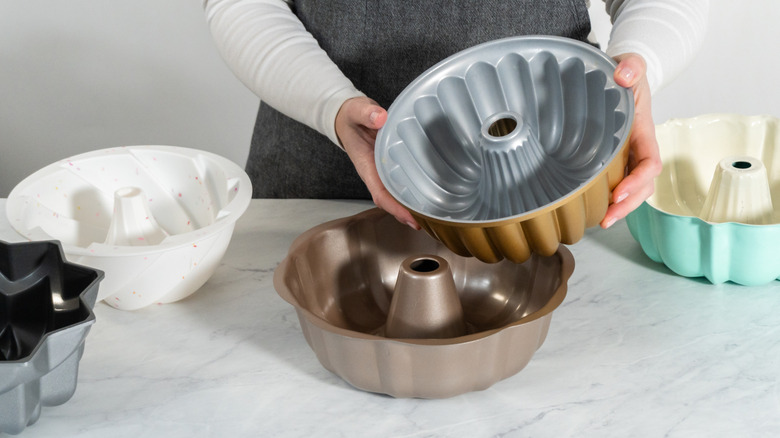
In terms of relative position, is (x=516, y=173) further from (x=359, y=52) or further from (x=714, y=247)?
(x=359, y=52)

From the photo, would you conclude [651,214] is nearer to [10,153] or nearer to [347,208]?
[347,208]

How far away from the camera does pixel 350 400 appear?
64 centimetres

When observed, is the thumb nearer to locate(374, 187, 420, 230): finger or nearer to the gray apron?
locate(374, 187, 420, 230): finger

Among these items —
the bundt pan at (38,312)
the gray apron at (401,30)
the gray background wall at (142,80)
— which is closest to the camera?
the bundt pan at (38,312)

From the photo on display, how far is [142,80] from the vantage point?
177 centimetres

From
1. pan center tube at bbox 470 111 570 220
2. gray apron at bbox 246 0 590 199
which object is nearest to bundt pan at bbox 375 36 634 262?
pan center tube at bbox 470 111 570 220

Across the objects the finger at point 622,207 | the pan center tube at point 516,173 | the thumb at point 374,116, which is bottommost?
the finger at point 622,207

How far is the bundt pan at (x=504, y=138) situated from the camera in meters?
0.62

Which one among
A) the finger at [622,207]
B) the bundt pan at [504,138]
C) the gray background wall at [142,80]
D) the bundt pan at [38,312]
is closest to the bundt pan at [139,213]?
the bundt pan at [38,312]

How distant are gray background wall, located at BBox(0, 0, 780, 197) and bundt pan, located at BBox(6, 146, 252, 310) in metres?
0.91

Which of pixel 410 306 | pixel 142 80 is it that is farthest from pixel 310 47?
pixel 142 80

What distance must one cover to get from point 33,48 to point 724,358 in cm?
156

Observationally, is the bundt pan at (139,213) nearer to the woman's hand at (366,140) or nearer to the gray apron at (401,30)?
the woman's hand at (366,140)

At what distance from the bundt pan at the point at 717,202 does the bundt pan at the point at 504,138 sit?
12cm
